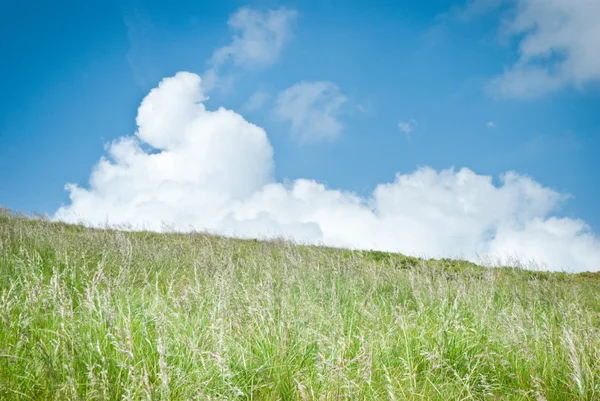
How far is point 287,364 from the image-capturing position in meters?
3.32

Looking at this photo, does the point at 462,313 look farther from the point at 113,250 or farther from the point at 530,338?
the point at 113,250

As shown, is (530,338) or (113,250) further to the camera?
(113,250)

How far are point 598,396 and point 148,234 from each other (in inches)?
702

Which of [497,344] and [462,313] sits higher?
[462,313]

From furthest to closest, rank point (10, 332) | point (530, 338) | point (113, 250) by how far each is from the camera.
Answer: point (113, 250) < point (530, 338) < point (10, 332)

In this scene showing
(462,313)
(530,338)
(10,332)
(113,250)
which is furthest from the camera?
(113,250)

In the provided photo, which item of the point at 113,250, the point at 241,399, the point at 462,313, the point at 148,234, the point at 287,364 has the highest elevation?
the point at 148,234

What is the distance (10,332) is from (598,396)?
540 centimetres

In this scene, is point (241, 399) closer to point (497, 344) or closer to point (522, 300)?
point (497, 344)

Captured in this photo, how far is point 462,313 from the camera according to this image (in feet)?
18.3

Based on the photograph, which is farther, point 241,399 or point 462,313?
point 462,313

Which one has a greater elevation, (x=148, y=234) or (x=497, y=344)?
(x=148, y=234)

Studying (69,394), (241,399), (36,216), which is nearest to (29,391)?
(69,394)

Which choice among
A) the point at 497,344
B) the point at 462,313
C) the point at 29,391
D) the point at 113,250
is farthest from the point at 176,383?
the point at 113,250
